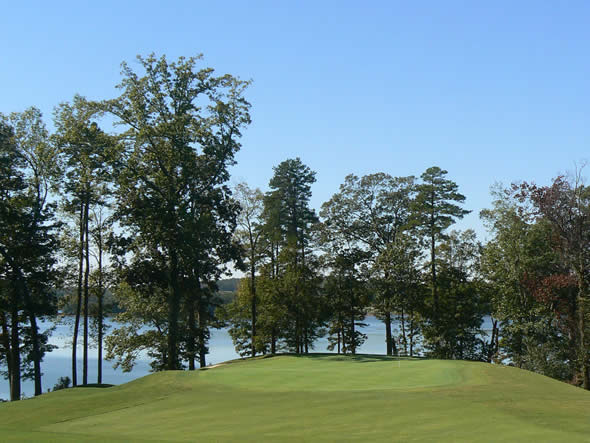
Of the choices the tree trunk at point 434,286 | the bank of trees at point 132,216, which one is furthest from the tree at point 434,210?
the bank of trees at point 132,216

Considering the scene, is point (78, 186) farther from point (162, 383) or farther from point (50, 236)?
point (162, 383)

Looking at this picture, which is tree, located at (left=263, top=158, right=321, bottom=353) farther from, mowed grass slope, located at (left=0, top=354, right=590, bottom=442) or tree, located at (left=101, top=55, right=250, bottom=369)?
mowed grass slope, located at (left=0, top=354, right=590, bottom=442)

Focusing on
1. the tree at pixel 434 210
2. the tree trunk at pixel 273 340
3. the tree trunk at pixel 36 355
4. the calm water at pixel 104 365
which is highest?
the tree at pixel 434 210

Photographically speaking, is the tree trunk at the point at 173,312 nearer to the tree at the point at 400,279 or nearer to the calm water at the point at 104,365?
the calm water at the point at 104,365

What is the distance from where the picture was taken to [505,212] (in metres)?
37.1

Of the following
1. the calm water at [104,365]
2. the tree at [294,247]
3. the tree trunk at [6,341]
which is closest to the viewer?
the tree trunk at [6,341]

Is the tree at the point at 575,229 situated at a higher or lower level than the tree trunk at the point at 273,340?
higher

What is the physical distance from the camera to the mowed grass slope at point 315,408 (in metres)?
10.2

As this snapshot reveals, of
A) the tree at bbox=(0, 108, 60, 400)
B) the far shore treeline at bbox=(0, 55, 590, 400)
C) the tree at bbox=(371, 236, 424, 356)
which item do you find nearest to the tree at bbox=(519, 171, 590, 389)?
the far shore treeline at bbox=(0, 55, 590, 400)

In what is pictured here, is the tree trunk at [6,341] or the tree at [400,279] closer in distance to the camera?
the tree trunk at [6,341]

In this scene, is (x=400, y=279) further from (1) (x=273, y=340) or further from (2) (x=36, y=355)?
(2) (x=36, y=355)

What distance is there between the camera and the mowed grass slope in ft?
33.6

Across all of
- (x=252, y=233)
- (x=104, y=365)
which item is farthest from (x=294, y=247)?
(x=104, y=365)

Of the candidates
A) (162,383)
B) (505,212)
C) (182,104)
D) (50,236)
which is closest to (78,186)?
(50,236)
